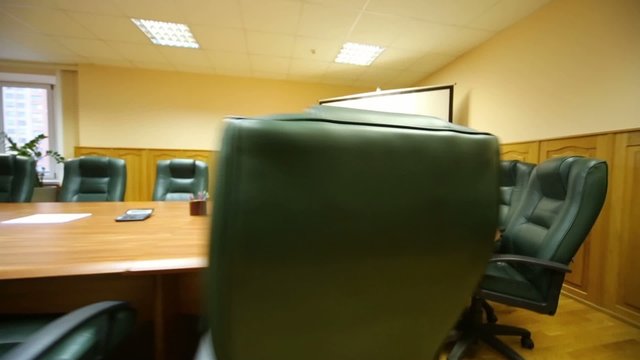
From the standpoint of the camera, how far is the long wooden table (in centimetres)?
76

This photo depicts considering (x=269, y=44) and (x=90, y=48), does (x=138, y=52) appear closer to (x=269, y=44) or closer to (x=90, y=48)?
(x=90, y=48)

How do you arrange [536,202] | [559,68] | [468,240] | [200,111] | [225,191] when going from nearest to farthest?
[225,191] < [468,240] < [536,202] < [559,68] < [200,111]

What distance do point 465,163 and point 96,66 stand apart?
18.4 ft

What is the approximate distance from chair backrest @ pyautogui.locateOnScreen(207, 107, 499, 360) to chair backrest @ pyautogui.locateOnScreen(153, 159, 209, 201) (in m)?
2.42

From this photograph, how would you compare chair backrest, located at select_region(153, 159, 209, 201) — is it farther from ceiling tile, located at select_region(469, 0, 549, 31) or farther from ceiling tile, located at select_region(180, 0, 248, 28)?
ceiling tile, located at select_region(469, 0, 549, 31)

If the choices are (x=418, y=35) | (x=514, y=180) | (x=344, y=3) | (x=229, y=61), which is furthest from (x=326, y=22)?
(x=514, y=180)

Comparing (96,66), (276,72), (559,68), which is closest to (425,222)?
(559,68)

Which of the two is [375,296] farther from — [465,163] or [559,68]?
[559,68]

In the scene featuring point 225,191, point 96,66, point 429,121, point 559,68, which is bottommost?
point 225,191

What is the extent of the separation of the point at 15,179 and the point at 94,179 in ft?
1.74

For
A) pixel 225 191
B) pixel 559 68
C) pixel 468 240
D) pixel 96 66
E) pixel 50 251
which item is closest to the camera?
pixel 225 191

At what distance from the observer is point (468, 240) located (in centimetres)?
43

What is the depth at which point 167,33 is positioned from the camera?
125 inches

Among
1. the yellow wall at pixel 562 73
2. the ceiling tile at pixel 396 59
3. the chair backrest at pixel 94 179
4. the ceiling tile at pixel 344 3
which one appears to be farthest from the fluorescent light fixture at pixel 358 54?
the chair backrest at pixel 94 179
